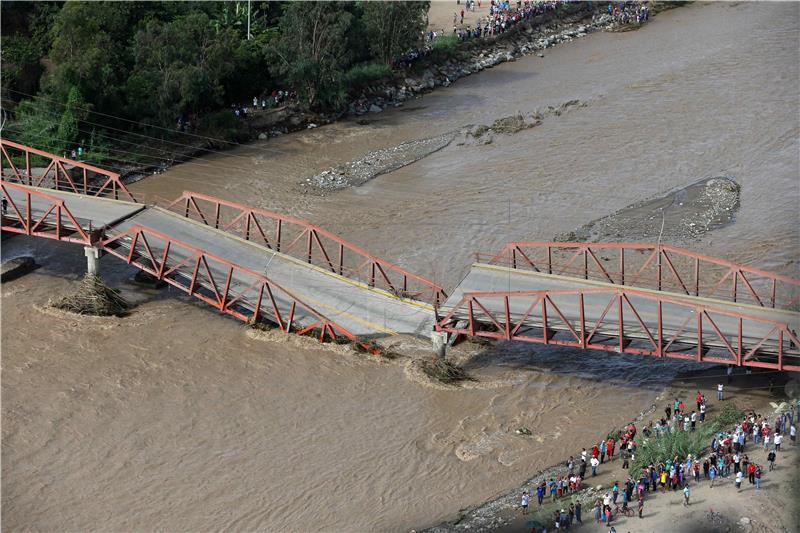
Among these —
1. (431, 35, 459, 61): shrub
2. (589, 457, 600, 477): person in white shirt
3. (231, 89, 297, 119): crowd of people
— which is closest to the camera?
(589, 457, 600, 477): person in white shirt

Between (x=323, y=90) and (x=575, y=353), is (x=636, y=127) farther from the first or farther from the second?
(x=575, y=353)

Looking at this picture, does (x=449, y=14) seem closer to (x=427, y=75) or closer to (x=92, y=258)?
(x=427, y=75)

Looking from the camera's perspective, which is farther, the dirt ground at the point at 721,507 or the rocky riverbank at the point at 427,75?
the rocky riverbank at the point at 427,75

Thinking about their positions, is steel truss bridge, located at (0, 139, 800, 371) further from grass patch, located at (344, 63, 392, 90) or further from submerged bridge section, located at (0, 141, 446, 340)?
grass patch, located at (344, 63, 392, 90)

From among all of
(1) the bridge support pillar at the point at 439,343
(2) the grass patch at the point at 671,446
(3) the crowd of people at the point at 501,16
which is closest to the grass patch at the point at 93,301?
(1) the bridge support pillar at the point at 439,343

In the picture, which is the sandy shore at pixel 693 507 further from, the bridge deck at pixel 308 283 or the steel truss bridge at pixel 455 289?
the bridge deck at pixel 308 283

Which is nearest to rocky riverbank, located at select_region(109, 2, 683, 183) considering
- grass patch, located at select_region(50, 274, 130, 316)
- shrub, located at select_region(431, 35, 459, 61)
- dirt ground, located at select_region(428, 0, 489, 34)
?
shrub, located at select_region(431, 35, 459, 61)

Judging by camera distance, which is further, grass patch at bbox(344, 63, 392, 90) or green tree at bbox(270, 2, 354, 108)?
grass patch at bbox(344, 63, 392, 90)
